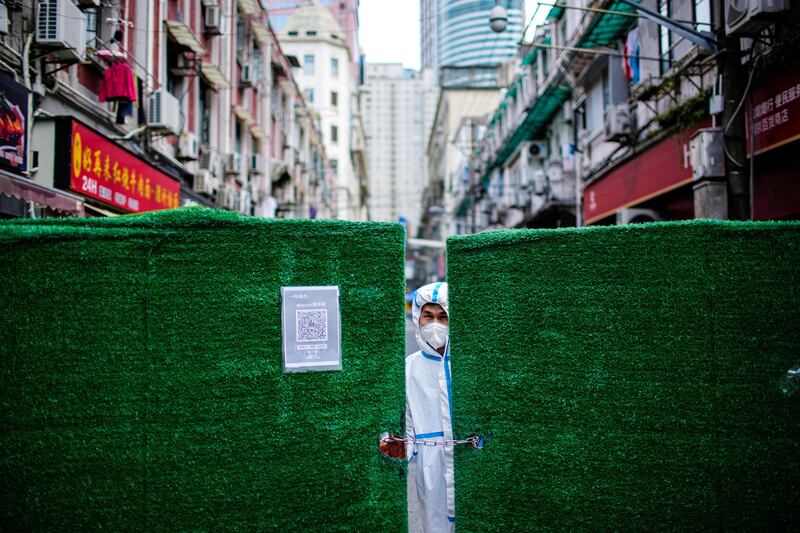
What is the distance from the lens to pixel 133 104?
46.0 feet

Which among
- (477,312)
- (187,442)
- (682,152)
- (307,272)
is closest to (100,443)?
(187,442)

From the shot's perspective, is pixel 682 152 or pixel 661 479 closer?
pixel 661 479

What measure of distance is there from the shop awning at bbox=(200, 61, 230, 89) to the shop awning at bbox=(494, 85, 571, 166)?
1114 cm

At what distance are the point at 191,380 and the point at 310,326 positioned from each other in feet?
2.06

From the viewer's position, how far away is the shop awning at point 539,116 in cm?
2481

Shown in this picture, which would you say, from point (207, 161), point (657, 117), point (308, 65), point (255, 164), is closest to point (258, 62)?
point (255, 164)

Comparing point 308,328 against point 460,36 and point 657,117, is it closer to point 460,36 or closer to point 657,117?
point 657,117

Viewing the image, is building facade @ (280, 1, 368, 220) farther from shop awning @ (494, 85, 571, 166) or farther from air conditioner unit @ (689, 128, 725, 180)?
air conditioner unit @ (689, 128, 725, 180)

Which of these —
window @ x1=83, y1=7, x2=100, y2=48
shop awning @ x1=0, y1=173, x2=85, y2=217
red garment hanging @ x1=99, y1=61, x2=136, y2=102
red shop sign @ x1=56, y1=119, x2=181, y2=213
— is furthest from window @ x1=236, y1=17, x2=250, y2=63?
shop awning @ x1=0, y1=173, x2=85, y2=217

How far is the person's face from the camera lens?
4266 millimetres

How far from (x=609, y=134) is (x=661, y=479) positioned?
48.4ft

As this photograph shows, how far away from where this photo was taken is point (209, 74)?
19.2 meters

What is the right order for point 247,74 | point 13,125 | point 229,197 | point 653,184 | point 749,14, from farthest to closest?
1. point 247,74
2. point 229,197
3. point 653,184
4. point 749,14
5. point 13,125

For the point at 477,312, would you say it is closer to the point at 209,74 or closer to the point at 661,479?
the point at 661,479
